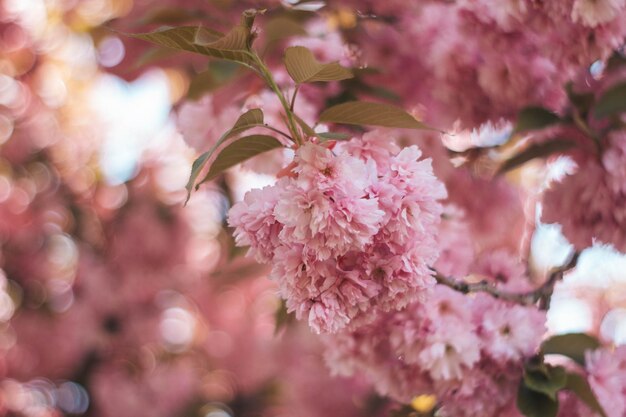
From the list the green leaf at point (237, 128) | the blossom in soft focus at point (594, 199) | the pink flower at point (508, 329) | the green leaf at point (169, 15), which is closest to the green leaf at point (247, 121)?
the green leaf at point (237, 128)

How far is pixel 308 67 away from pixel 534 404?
45cm

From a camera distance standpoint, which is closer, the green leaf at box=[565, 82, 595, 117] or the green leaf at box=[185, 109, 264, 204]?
the green leaf at box=[185, 109, 264, 204]

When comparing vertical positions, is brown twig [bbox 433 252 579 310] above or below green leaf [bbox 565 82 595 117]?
below

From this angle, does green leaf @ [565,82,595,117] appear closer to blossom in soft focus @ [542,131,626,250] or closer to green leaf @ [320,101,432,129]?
blossom in soft focus @ [542,131,626,250]

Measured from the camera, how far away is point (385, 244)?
65 cm

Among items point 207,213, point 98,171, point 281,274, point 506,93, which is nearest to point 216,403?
point 207,213

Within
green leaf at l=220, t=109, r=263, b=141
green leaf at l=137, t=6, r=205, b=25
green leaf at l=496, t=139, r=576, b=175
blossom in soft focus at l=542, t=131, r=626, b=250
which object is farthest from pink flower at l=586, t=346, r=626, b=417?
green leaf at l=137, t=6, r=205, b=25

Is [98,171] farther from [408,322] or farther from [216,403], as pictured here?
[408,322]

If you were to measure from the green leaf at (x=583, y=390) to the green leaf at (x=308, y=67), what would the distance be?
1.42 ft

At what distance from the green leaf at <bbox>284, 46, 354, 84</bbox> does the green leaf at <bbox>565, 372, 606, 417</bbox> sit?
43cm

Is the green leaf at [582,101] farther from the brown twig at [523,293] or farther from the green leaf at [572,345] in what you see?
the green leaf at [572,345]

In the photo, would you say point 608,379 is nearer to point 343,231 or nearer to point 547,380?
point 547,380

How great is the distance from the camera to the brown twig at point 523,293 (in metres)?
0.80

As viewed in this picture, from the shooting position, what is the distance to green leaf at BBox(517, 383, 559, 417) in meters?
0.79
